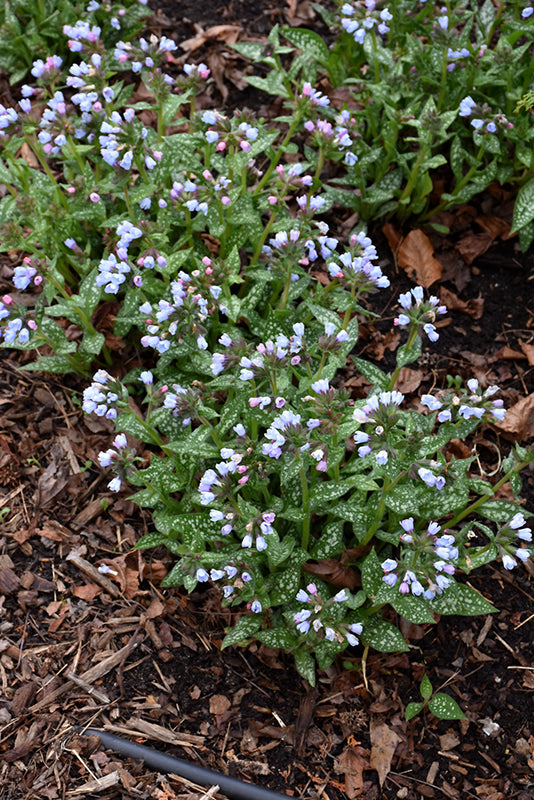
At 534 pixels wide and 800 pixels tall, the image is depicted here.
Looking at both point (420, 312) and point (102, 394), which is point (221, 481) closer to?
point (102, 394)

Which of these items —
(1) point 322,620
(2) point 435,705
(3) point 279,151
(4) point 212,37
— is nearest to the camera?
(1) point 322,620

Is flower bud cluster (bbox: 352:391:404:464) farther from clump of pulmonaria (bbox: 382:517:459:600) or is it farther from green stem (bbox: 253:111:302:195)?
green stem (bbox: 253:111:302:195)

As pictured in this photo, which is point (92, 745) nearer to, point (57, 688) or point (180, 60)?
point (57, 688)

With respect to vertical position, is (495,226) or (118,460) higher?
(118,460)

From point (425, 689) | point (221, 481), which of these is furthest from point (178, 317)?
point (425, 689)

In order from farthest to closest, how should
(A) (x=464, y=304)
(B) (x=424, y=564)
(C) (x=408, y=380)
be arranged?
(A) (x=464, y=304) < (C) (x=408, y=380) < (B) (x=424, y=564)

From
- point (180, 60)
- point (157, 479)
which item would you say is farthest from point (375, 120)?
point (157, 479)
